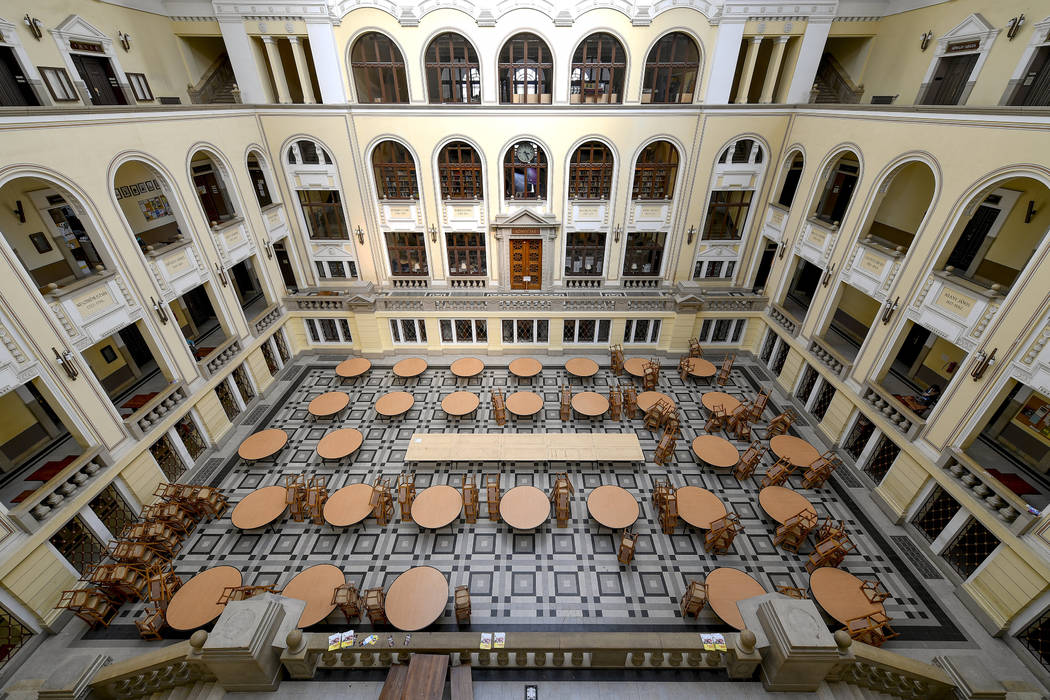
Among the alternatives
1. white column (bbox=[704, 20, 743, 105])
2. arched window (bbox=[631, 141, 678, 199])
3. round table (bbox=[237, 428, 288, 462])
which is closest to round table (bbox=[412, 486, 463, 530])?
round table (bbox=[237, 428, 288, 462])

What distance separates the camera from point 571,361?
1934 cm

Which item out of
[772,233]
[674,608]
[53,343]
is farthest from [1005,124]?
[53,343]

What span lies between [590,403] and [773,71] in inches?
591

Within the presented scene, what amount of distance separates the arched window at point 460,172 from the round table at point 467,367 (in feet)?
24.1

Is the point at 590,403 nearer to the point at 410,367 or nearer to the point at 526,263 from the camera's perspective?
the point at 526,263

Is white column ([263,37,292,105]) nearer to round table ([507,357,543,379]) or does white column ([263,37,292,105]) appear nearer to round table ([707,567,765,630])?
round table ([507,357,543,379])

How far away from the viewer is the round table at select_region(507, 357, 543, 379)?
61.4 feet

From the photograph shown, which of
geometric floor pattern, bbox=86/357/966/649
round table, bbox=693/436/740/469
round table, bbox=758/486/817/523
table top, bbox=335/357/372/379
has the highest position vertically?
table top, bbox=335/357/372/379

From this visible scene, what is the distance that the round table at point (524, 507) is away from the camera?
12.2 m

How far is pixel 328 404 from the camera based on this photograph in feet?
55.5

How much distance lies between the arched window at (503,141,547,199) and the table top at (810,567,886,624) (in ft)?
54.5

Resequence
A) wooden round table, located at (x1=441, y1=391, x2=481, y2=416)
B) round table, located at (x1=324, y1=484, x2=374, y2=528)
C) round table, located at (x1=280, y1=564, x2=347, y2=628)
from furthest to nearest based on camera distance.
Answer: wooden round table, located at (x1=441, y1=391, x2=481, y2=416) < round table, located at (x1=324, y1=484, x2=374, y2=528) < round table, located at (x1=280, y1=564, x2=347, y2=628)

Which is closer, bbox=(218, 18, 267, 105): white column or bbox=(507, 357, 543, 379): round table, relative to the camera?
bbox=(218, 18, 267, 105): white column

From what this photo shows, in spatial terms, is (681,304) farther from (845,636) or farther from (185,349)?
(185,349)
